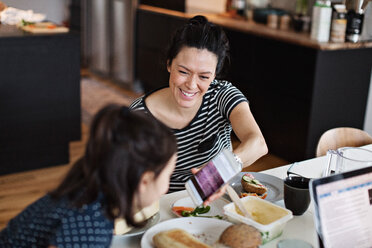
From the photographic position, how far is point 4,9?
128 inches

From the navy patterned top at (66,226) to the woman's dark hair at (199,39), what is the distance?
0.87 meters

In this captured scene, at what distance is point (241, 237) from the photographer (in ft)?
4.06

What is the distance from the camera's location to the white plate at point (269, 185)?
159 centimetres

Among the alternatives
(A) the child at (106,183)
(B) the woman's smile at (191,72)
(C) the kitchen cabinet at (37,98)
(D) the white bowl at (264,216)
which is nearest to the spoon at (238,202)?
(D) the white bowl at (264,216)

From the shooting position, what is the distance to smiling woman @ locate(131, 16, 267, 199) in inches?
70.5

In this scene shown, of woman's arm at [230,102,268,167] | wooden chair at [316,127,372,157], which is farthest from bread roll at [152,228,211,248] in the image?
wooden chair at [316,127,372,157]

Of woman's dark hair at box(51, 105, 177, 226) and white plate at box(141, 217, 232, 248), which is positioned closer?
woman's dark hair at box(51, 105, 177, 226)

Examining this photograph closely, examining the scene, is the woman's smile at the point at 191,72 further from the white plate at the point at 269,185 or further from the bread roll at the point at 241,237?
the bread roll at the point at 241,237

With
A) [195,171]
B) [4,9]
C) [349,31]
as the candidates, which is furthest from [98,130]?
[349,31]

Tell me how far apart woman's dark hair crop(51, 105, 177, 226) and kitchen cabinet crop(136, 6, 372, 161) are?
243cm

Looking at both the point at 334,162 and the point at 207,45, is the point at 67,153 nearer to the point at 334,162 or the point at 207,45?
the point at 207,45

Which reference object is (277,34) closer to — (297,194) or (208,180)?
(297,194)

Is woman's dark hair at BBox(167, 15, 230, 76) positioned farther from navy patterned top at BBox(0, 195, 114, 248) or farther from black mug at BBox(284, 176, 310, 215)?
navy patterned top at BBox(0, 195, 114, 248)

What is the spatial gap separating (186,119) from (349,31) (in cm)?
191
